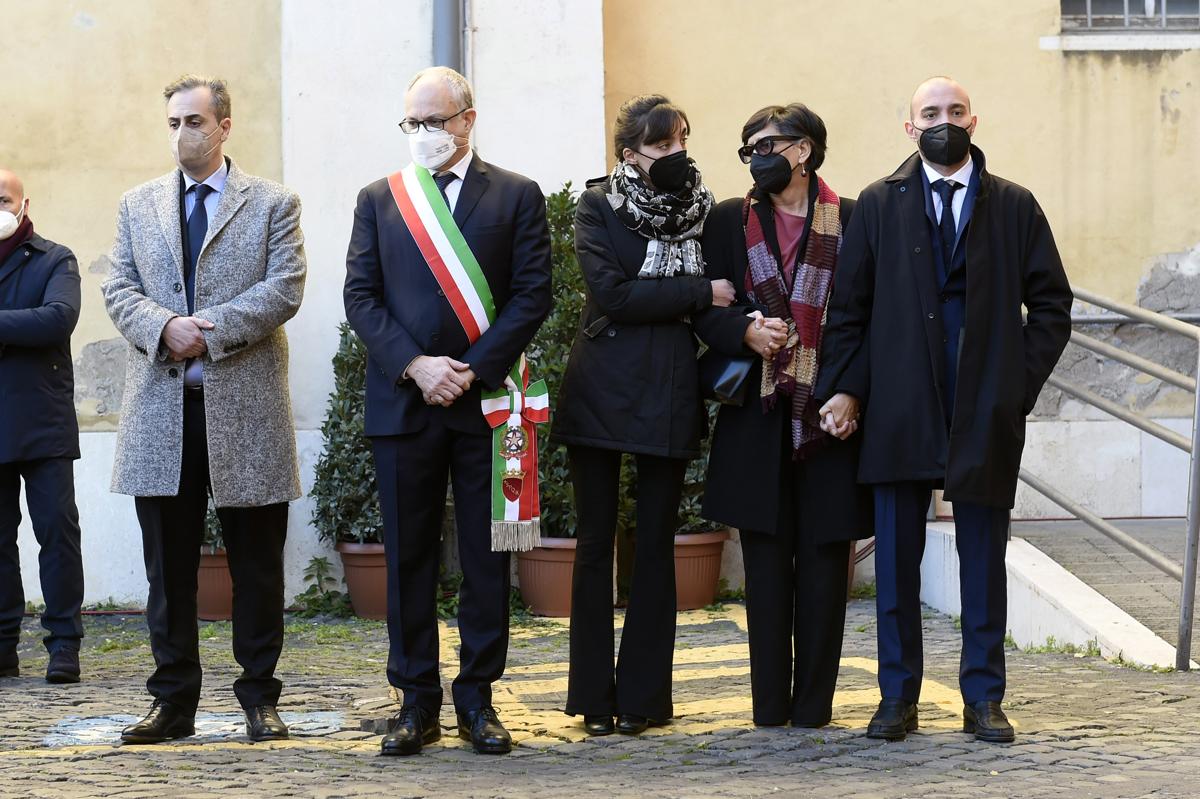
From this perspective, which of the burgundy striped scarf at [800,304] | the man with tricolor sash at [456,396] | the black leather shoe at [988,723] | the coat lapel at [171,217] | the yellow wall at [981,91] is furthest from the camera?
the yellow wall at [981,91]

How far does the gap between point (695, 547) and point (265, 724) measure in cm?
361

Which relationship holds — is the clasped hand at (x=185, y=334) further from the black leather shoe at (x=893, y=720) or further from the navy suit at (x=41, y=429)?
the black leather shoe at (x=893, y=720)

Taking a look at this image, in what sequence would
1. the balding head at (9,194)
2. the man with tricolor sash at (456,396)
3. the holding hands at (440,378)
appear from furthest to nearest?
the balding head at (9,194) < the man with tricolor sash at (456,396) < the holding hands at (440,378)

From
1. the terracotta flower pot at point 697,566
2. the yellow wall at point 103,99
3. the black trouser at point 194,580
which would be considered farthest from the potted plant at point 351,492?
the black trouser at point 194,580

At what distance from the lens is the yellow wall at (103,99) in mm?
8773

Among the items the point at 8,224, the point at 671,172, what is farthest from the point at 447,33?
the point at 671,172

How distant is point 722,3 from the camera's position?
9156mm

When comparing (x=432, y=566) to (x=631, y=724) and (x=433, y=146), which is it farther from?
(x=433, y=146)

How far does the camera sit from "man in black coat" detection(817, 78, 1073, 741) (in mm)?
4715

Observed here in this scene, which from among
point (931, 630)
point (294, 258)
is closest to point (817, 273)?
point (294, 258)

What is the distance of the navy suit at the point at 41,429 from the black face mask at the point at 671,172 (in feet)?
9.62

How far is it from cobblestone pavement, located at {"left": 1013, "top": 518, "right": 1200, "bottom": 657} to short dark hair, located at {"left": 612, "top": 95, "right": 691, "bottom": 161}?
2747 millimetres

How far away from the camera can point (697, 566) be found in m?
8.27

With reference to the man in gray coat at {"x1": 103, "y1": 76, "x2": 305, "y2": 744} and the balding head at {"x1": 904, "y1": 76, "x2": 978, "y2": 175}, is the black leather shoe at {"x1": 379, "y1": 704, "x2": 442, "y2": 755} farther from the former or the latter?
the balding head at {"x1": 904, "y1": 76, "x2": 978, "y2": 175}
